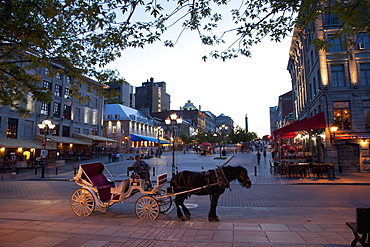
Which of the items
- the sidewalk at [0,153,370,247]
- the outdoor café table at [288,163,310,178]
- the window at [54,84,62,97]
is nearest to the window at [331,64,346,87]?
the outdoor café table at [288,163,310,178]

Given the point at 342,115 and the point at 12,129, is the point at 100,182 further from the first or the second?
the point at 12,129

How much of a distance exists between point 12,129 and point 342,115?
36.3 m

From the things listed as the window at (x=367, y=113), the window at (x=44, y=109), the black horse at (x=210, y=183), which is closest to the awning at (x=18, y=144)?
the window at (x=44, y=109)

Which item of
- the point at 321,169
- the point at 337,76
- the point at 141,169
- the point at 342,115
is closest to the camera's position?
the point at 141,169

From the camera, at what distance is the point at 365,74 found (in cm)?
2050

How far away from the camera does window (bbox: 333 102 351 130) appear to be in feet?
66.3

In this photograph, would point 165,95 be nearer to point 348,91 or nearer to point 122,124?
point 122,124

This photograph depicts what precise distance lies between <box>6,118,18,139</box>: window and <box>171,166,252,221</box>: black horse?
3125cm

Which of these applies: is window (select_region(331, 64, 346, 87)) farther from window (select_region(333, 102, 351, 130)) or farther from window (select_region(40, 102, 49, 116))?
window (select_region(40, 102, 49, 116))

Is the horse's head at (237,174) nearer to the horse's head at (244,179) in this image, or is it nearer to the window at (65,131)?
the horse's head at (244,179)

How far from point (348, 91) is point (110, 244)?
72.5 ft

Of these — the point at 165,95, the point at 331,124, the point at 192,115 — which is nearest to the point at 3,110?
the point at 331,124

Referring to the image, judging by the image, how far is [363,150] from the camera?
19.5 m

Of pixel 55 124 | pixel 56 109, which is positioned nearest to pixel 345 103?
pixel 55 124
